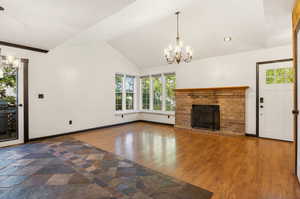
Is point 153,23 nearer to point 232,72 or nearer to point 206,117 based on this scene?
point 232,72

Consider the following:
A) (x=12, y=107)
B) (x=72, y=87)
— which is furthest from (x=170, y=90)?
(x=12, y=107)

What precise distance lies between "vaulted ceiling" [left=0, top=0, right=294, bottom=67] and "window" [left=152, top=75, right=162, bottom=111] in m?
1.26

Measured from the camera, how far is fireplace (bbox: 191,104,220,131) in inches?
198

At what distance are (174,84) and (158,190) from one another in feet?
Result: 15.4

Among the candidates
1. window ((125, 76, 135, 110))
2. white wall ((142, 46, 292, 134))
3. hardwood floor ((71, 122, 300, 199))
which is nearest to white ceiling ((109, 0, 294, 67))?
white wall ((142, 46, 292, 134))

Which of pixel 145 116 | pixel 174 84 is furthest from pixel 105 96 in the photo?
pixel 174 84

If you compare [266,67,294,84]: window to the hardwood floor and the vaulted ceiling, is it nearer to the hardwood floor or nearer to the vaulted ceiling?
the vaulted ceiling

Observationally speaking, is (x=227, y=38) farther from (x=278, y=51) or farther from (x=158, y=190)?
(x=158, y=190)

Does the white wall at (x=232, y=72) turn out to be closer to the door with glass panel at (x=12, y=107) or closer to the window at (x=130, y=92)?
the window at (x=130, y=92)

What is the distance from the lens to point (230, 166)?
2.57 metres

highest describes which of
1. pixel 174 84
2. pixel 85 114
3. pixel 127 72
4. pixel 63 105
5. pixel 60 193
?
pixel 127 72

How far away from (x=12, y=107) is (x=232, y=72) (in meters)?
6.17

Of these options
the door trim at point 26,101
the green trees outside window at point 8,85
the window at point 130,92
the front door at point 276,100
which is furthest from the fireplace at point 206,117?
the green trees outside window at point 8,85

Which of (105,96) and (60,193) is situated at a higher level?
(105,96)
